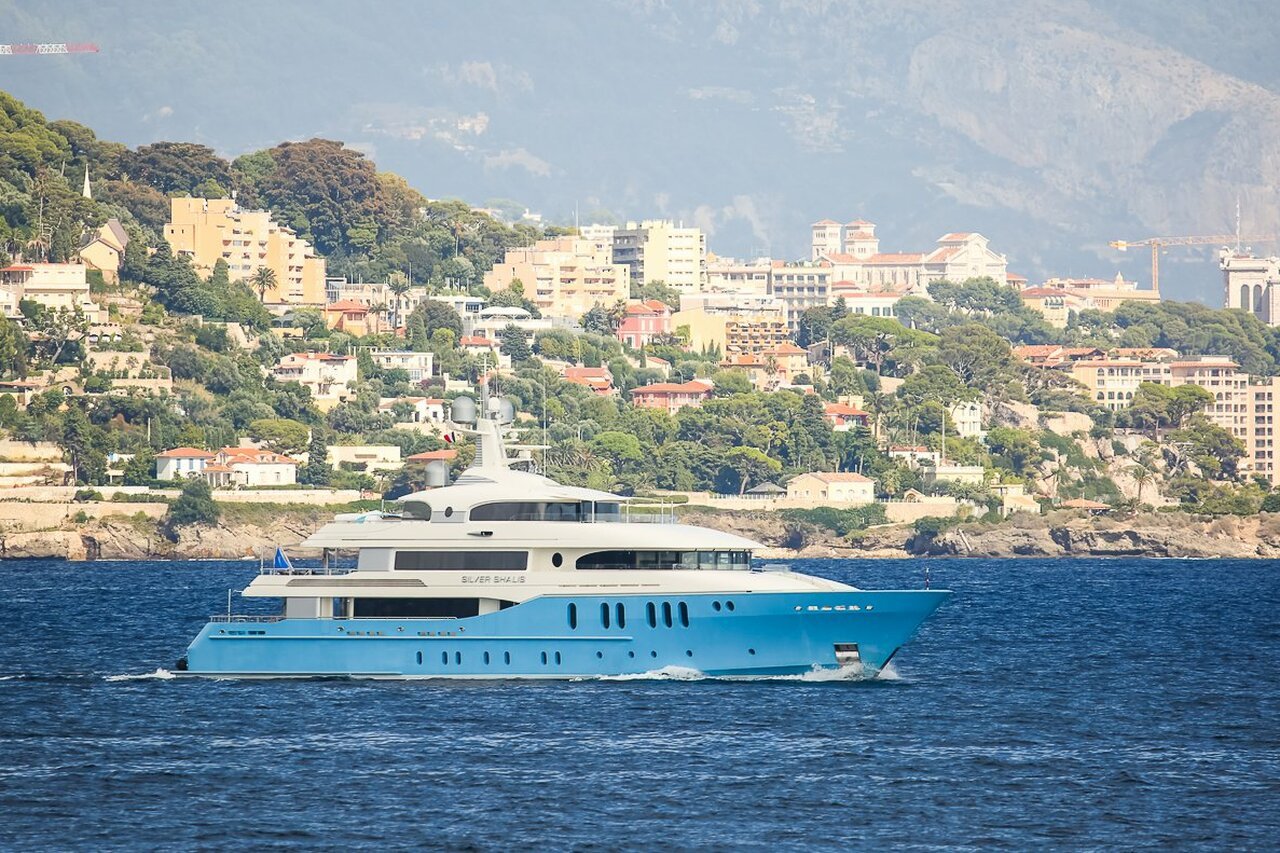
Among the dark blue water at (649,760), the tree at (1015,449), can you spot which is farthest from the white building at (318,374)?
the dark blue water at (649,760)

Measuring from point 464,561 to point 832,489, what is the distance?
11749 cm

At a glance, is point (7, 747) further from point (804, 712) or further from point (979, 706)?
point (979, 706)

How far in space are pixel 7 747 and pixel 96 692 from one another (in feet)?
28.6

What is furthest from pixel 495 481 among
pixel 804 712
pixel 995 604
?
pixel 995 604

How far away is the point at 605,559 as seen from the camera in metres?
53.8

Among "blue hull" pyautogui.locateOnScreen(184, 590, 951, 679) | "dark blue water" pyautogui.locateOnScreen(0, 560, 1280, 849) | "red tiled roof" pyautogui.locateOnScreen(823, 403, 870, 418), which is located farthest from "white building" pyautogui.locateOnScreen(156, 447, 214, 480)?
"blue hull" pyautogui.locateOnScreen(184, 590, 951, 679)

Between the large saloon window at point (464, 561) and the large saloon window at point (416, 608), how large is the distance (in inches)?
29.2

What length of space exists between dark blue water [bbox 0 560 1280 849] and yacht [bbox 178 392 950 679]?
0.72 metres

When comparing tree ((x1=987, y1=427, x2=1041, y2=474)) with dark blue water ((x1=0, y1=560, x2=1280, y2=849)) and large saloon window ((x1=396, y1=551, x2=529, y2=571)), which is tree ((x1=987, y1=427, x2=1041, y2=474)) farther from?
large saloon window ((x1=396, y1=551, x2=529, y2=571))

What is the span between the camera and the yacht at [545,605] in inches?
2087

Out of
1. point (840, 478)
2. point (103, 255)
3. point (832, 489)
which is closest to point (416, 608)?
point (832, 489)

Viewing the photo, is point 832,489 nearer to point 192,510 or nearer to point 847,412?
point 847,412

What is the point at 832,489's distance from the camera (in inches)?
6693

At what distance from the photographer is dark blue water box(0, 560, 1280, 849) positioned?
39.8 m
